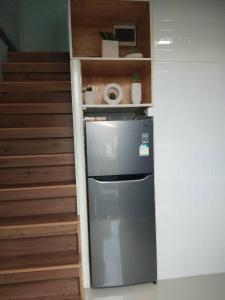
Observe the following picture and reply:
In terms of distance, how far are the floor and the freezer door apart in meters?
0.98

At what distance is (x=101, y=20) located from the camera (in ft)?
7.54

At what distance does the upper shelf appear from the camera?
2064 millimetres

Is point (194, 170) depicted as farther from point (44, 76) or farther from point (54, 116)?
point (44, 76)

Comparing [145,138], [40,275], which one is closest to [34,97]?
[145,138]

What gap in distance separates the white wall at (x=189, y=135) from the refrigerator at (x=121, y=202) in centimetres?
14

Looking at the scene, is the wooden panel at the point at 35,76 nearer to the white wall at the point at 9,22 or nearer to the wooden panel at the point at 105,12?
the white wall at the point at 9,22

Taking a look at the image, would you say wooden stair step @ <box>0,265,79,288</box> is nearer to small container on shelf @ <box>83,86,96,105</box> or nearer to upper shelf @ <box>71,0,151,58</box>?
small container on shelf @ <box>83,86,96,105</box>

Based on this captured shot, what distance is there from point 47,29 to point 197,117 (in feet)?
10.3

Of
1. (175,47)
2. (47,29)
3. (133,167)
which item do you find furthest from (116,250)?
(47,29)

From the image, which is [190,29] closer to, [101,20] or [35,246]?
[101,20]

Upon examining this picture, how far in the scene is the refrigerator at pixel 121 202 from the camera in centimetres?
204

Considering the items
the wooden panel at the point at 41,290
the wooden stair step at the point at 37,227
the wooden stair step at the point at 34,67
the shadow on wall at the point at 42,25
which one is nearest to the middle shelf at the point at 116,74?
the wooden stair step at the point at 34,67

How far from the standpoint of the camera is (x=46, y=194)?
2.11 m

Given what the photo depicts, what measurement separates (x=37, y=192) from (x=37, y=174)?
271 millimetres
